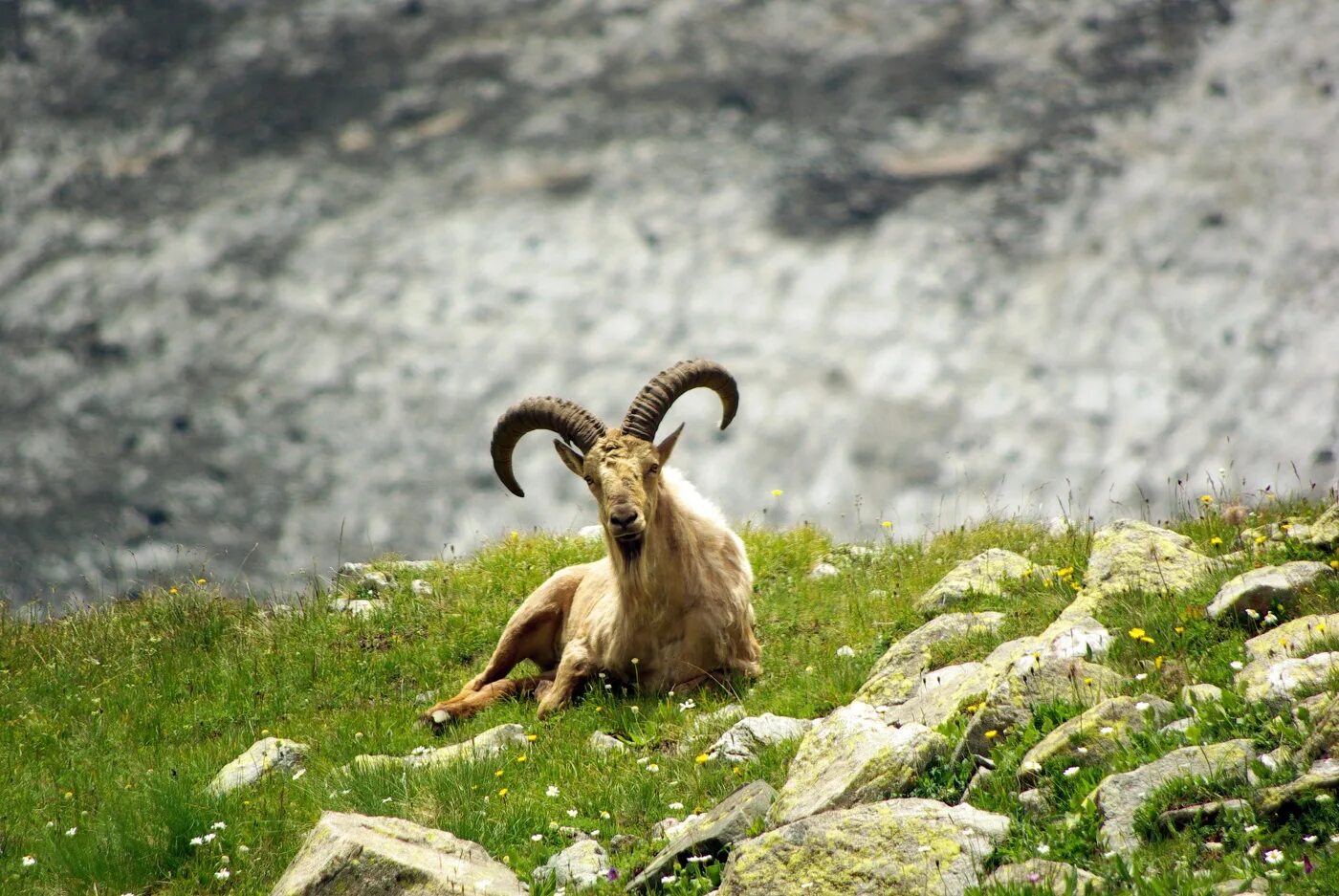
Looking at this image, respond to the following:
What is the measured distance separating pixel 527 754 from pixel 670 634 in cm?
246

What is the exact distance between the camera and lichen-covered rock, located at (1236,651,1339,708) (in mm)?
5703

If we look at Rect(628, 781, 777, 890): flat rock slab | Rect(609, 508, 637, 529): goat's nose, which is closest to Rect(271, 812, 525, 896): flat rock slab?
Rect(628, 781, 777, 890): flat rock slab

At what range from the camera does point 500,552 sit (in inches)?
629

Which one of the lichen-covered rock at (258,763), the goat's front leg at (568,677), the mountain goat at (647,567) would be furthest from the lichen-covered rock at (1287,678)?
the lichen-covered rock at (258,763)

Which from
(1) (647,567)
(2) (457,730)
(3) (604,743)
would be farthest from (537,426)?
(3) (604,743)

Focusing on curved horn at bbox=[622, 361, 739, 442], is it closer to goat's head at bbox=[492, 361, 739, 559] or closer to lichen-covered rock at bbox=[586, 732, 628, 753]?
goat's head at bbox=[492, 361, 739, 559]

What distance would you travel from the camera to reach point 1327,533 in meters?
8.13

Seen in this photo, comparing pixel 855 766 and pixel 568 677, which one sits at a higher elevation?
pixel 855 766

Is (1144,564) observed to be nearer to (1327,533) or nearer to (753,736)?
(1327,533)

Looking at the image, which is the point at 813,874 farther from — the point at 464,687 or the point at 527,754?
the point at 464,687

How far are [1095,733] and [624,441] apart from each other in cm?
588

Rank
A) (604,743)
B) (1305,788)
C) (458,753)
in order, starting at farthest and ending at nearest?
(604,743), (458,753), (1305,788)

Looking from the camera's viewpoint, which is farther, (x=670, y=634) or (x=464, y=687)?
(x=464, y=687)

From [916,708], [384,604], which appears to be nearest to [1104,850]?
[916,708]
